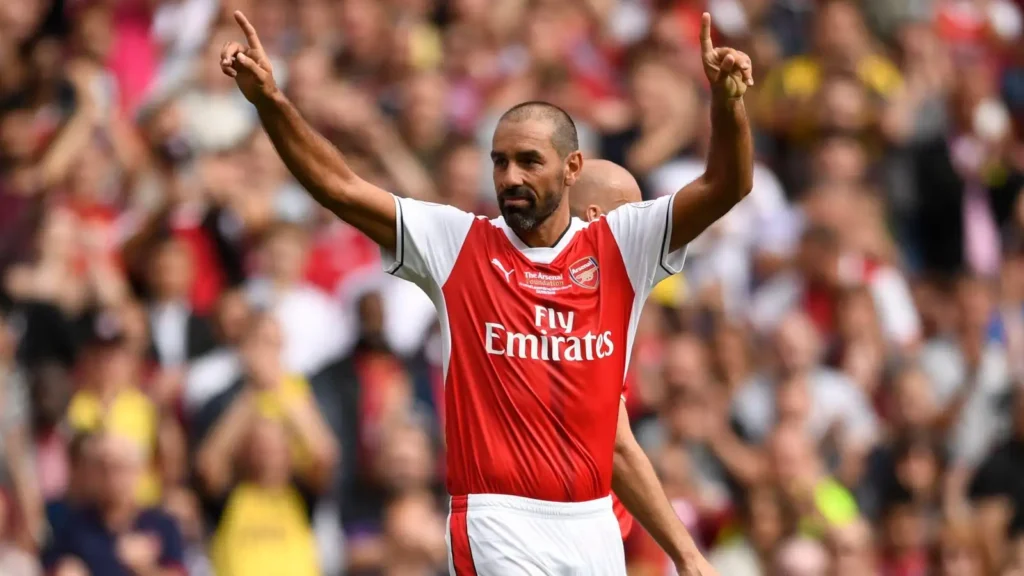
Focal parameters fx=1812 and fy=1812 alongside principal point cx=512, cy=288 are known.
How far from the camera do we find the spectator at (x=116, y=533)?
32.1 feet

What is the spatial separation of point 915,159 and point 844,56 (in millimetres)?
1023

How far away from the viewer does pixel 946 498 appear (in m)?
12.4

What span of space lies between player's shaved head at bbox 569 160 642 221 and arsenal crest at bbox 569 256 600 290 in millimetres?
910

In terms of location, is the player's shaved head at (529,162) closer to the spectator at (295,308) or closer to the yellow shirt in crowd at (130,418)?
the yellow shirt in crowd at (130,418)

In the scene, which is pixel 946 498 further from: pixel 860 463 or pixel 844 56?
pixel 844 56

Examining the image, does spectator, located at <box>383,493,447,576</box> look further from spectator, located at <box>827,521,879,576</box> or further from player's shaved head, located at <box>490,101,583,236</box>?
player's shaved head, located at <box>490,101,583,236</box>

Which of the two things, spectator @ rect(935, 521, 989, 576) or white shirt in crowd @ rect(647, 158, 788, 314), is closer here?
spectator @ rect(935, 521, 989, 576)

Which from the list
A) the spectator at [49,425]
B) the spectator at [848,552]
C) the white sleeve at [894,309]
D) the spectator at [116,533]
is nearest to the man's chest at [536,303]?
the spectator at [116,533]

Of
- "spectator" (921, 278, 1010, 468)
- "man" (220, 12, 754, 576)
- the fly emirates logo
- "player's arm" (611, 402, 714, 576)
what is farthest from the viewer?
"spectator" (921, 278, 1010, 468)

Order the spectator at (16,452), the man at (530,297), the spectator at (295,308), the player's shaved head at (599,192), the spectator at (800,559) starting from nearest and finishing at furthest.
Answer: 1. the man at (530,297)
2. the player's shaved head at (599,192)
3. the spectator at (16,452)
4. the spectator at (800,559)
5. the spectator at (295,308)

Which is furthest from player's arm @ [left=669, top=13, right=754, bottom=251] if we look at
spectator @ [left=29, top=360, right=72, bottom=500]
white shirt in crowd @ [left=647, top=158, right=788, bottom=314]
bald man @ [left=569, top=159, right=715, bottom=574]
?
white shirt in crowd @ [left=647, top=158, right=788, bottom=314]

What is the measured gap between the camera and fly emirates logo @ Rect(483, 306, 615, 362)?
6.20m

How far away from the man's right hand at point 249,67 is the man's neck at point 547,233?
101cm

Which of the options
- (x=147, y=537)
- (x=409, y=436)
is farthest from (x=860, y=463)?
Answer: (x=147, y=537)
